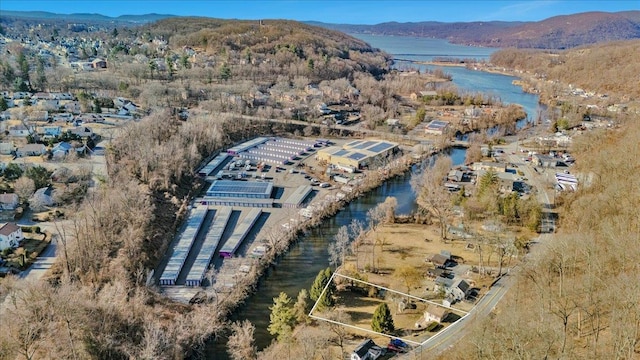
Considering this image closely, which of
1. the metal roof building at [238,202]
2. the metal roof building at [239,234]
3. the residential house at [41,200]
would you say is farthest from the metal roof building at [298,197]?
the residential house at [41,200]

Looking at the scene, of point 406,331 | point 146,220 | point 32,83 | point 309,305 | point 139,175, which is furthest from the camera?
point 32,83

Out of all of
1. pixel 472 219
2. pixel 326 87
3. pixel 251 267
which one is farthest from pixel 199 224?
pixel 326 87

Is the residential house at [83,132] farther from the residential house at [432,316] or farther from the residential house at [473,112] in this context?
the residential house at [473,112]

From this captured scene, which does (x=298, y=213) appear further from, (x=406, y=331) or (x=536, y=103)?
(x=536, y=103)

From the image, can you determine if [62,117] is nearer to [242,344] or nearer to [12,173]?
[12,173]

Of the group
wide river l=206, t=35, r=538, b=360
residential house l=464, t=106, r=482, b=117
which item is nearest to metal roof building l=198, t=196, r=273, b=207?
wide river l=206, t=35, r=538, b=360

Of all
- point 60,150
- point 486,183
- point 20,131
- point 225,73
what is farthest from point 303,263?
point 225,73

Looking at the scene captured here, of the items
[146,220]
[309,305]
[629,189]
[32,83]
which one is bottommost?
[309,305]
